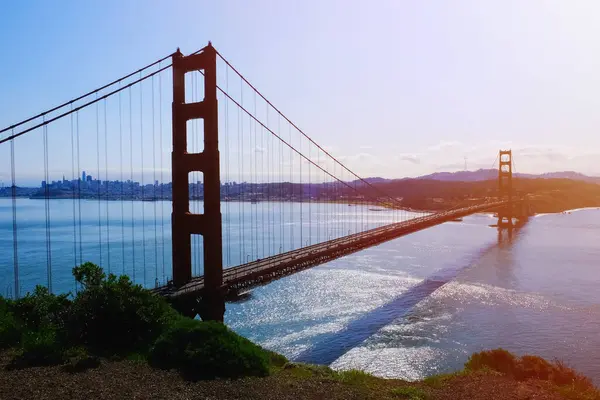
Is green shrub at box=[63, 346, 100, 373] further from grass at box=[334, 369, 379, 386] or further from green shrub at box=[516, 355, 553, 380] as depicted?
green shrub at box=[516, 355, 553, 380]

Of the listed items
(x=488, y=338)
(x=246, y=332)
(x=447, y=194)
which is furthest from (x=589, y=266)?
(x=447, y=194)

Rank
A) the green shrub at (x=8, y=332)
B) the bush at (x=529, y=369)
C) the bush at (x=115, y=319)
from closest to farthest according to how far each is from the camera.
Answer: the green shrub at (x=8, y=332) → the bush at (x=115, y=319) → the bush at (x=529, y=369)

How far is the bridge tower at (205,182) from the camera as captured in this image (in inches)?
779

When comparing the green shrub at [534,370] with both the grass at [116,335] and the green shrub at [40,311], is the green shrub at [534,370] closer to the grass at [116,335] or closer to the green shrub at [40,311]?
the grass at [116,335]

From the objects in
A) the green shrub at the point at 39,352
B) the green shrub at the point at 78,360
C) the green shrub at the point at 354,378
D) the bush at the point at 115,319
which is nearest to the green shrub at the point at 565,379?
the green shrub at the point at 354,378

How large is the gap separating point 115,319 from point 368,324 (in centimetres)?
1948

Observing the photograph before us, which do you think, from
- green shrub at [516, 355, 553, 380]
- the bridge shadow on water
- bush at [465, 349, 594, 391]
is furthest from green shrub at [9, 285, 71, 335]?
green shrub at [516, 355, 553, 380]

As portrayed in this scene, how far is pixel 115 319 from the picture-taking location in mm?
13227

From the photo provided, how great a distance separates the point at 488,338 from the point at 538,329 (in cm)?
412

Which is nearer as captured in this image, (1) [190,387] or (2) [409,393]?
(1) [190,387]

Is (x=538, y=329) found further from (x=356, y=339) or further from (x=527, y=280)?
(x=527, y=280)

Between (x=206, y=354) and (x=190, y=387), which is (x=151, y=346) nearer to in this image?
(x=206, y=354)

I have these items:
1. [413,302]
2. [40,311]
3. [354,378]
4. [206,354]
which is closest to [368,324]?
[413,302]

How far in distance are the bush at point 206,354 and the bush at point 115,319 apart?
1.31m
